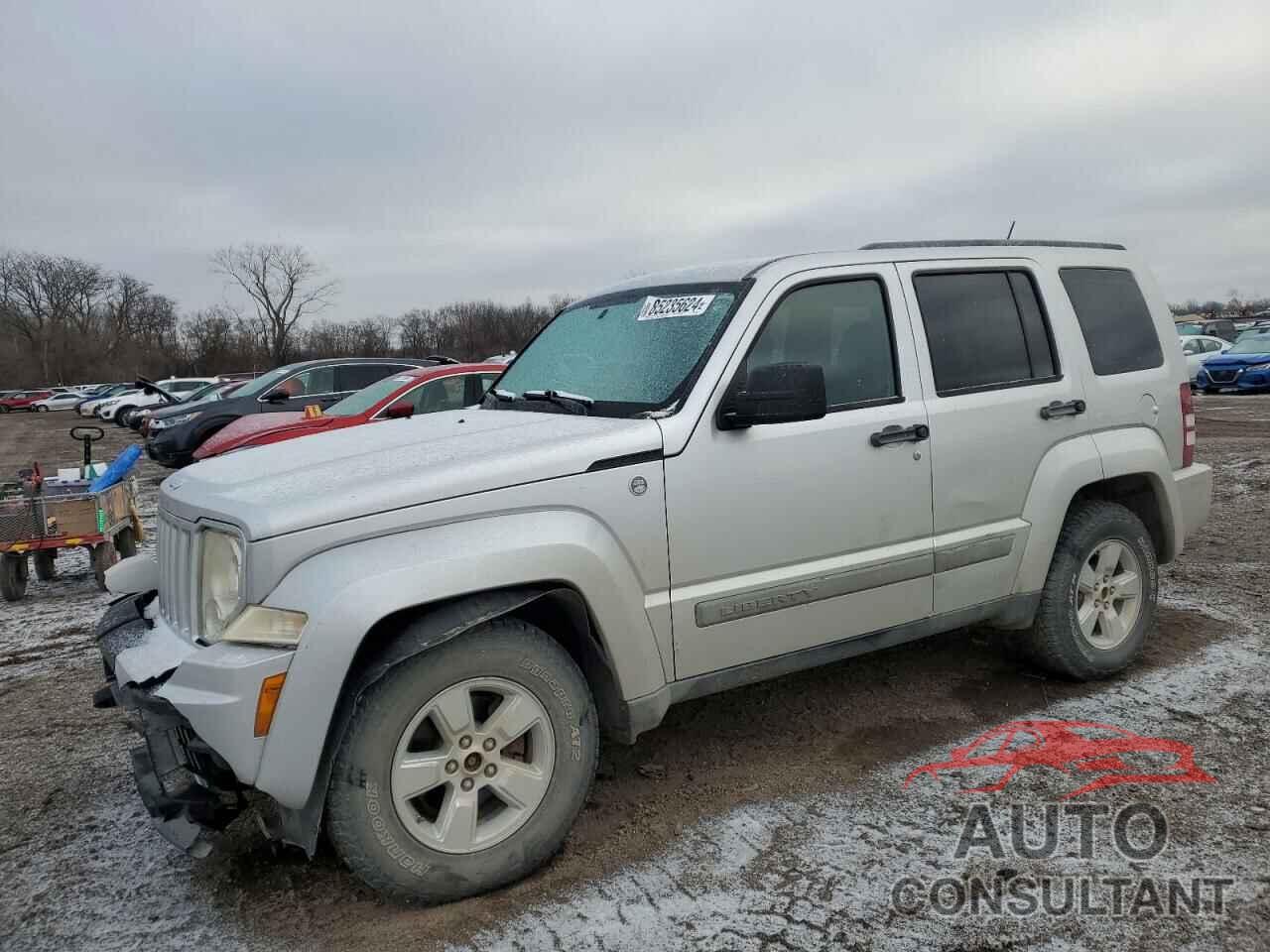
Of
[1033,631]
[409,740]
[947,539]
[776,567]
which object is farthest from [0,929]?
[1033,631]

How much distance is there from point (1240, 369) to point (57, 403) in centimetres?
5826

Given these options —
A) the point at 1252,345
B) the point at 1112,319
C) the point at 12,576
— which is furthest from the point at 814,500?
the point at 1252,345

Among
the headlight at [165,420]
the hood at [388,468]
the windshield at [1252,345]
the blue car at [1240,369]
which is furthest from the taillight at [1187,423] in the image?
the windshield at [1252,345]

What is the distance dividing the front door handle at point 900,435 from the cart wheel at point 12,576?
6.63 meters

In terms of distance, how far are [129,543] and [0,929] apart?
6.17 metres

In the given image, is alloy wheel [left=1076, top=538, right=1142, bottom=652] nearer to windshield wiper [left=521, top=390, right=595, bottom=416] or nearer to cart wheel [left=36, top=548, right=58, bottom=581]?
windshield wiper [left=521, top=390, right=595, bottom=416]

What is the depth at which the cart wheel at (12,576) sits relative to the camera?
6.94 meters

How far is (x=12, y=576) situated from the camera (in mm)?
6953

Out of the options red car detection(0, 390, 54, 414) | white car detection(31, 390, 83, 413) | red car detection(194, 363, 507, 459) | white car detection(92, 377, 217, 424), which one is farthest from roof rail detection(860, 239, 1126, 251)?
red car detection(0, 390, 54, 414)

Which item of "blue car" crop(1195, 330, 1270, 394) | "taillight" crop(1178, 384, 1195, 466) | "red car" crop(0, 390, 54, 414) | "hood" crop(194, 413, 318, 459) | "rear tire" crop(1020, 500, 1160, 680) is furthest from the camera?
"red car" crop(0, 390, 54, 414)

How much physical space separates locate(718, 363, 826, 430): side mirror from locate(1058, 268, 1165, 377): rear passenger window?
1.97 metres

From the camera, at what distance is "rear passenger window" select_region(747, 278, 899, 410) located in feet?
11.7

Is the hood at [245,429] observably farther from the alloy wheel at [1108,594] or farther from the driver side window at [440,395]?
the alloy wheel at [1108,594]

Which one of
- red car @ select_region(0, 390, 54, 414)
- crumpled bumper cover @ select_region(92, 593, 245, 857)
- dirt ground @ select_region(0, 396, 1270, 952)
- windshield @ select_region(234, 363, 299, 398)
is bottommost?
dirt ground @ select_region(0, 396, 1270, 952)
